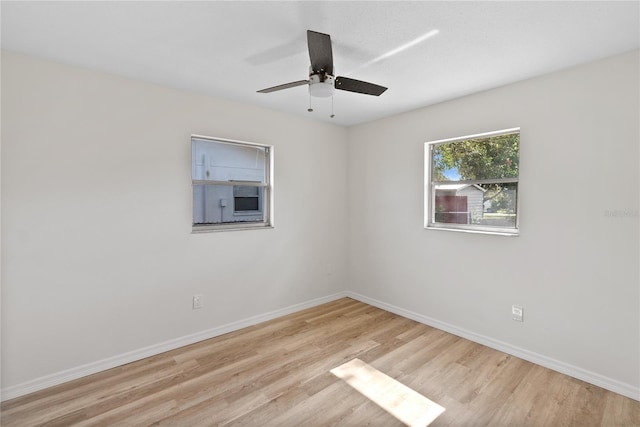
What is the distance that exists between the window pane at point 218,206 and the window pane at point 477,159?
2.10 metres

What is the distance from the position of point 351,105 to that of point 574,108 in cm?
192

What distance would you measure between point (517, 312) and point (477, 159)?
1.48 metres

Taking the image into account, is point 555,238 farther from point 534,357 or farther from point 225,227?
point 225,227

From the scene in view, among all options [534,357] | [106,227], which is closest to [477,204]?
[534,357]

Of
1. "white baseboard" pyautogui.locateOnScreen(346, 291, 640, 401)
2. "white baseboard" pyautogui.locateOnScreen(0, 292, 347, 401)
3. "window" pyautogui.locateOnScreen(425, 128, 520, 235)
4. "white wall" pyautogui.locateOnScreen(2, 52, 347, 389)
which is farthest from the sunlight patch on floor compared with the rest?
"window" pyautogui.locateOnScreen(425, 128, 520, 235)

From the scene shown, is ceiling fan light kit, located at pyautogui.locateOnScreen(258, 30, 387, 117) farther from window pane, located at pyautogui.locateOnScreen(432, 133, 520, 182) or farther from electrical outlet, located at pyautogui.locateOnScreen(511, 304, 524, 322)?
electrical outlet, located at pyautogui.locateOnScreen(511, 304, 524, 322)

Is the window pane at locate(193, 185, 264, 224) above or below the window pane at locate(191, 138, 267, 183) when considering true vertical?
below

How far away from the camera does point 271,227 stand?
11.7 feet

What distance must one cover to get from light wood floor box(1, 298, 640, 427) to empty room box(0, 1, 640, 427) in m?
0.02

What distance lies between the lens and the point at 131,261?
2.64 m

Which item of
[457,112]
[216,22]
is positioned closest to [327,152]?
[457,112]

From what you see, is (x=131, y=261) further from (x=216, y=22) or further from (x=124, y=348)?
(x=216, y=22)

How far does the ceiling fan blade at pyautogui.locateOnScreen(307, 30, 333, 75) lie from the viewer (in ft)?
5.51

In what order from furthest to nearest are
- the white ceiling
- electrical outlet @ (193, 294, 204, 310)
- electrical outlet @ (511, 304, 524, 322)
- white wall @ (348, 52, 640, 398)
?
electrical outlet @ (193, 294, 204, 310)
electrical outlet @ (511, 304, 524, 322)
white wall @ (348, 52, 640, 398)
the white ceiling
